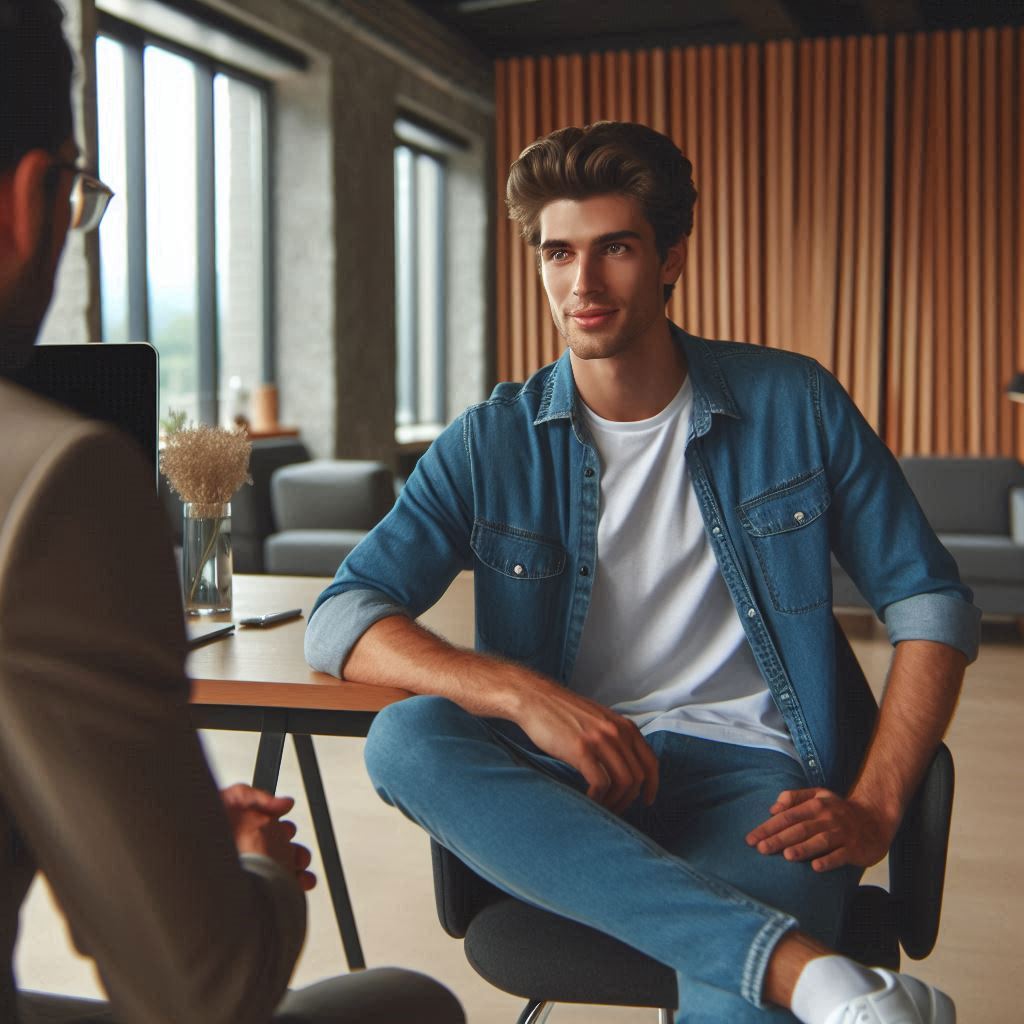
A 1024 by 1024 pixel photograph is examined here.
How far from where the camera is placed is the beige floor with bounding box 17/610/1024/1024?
235 cm

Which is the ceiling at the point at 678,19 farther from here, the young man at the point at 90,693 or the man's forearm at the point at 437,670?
the young man at the point at 90,693

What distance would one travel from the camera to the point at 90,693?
0.58m

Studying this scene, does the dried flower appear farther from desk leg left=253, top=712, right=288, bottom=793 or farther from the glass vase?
desk leg left=253, top=712, right=288, bottom=793

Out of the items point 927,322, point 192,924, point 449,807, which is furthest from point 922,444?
point 192,924

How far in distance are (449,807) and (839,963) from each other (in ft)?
1.48

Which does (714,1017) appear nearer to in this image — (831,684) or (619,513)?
(831,684)

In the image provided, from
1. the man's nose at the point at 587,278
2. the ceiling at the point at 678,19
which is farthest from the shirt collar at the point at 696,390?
the ceiling at the point at 678,19

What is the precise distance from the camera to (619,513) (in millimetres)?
1766

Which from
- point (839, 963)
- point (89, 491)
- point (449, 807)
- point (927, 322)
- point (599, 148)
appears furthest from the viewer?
point (927, 322)

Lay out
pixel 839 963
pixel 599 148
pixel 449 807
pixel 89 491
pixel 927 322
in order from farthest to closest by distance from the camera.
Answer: pixel 927 322 < pixel 599 148 < pixel 449 807 < pixel 839 963 < pixel 89 491

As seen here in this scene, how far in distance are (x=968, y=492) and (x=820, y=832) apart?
5202 mm

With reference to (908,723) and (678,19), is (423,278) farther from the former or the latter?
(908,723)

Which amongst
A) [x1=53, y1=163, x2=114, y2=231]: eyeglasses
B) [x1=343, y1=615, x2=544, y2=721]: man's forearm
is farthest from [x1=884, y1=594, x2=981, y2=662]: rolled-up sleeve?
[x1=53, y1=163, x2=114, y2=231]: eyeglasses

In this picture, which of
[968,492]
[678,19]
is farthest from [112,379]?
[678,19]
